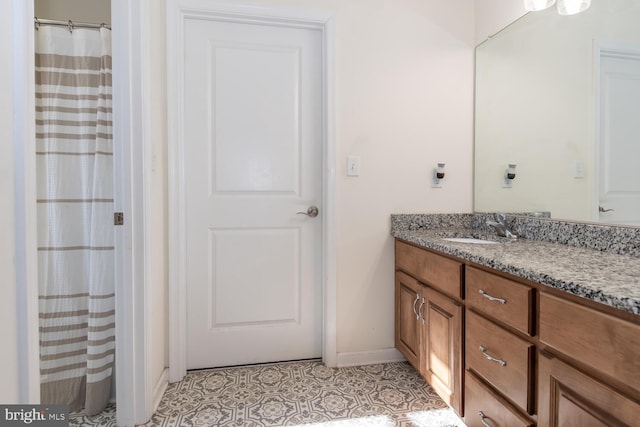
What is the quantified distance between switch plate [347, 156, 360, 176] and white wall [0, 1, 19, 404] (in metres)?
1.47

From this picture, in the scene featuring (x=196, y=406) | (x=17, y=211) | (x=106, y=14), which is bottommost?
(x=196, y=406)

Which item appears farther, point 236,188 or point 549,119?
point 236,188

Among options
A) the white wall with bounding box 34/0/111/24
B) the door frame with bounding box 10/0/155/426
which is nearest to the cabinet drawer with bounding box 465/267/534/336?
the door frame with bounding box 10/0/155/426

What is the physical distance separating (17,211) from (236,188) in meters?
1.22

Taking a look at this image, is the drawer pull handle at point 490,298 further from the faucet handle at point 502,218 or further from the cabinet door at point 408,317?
the faucet handle at point 502,218

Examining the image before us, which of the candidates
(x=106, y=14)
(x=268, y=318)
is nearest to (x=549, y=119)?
(x=268, y=318)

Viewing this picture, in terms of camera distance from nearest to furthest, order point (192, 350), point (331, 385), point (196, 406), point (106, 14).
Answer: point (196, 406) → point (331, 385) → point (192, 350) → point (106, 14)

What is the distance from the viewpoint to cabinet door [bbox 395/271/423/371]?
5.62 feet

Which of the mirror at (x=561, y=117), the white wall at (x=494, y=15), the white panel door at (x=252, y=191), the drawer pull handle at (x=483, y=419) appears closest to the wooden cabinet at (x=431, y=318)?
the drawer pull handle at (x=483, y=419)

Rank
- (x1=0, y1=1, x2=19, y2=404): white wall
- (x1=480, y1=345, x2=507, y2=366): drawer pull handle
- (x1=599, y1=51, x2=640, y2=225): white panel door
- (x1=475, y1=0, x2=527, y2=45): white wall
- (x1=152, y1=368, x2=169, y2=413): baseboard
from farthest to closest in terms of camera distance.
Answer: (x1=475, y1=0, x2=527, y2=45): white wall < (x1=152, y1=368, x2=169, y2=413): baseboard < (x1=599, y1=51, x2=640, y2=225): white panel door < (x1=480, y1=345, x2=507, y2=366): drawer pull handle < (x1=0, y1=1, x2=19, y2=404): white wall

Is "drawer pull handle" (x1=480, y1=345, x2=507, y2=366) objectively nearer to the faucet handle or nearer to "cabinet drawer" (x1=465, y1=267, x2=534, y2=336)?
"cabinet drawer" (x1=465, y1=267, x2=534, y2=336)

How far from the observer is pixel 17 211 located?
0.72 m

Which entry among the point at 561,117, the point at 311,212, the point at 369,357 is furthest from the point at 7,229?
the point at 561,117

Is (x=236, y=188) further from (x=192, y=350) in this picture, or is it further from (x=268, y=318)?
(x=192, y=350)
